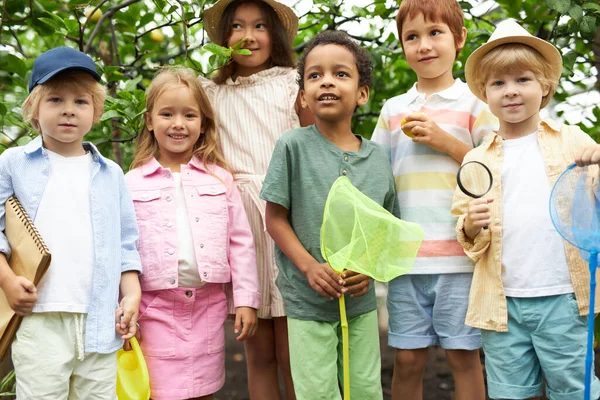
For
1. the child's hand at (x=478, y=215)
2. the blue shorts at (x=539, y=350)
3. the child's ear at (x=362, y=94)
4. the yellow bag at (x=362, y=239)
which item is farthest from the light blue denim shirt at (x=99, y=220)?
the blue shorts at (x=539, y=350)

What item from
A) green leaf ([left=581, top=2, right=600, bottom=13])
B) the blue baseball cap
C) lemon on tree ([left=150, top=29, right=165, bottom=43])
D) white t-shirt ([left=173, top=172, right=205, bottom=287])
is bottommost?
white t-shirt ([left=173, top=172, right=205, bottom=287])

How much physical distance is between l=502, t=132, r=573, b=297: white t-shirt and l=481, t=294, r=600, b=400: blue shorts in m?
0.05

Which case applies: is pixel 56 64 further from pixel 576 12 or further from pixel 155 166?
pixel 576 12

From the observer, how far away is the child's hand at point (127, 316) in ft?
7.84

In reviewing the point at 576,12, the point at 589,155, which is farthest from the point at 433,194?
the point at 576,12

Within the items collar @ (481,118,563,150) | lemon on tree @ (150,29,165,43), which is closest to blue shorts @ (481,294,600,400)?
collar @ (481,118,563,150)

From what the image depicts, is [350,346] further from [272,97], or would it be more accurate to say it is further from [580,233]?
[272,97]

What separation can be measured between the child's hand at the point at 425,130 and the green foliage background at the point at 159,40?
0.70m

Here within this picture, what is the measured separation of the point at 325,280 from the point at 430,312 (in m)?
0.53

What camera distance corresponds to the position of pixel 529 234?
241 centimetres

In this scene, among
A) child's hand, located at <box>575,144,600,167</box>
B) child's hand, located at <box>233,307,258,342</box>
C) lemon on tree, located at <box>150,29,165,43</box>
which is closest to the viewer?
child's hand, located at <box>575,144,600,167</box>

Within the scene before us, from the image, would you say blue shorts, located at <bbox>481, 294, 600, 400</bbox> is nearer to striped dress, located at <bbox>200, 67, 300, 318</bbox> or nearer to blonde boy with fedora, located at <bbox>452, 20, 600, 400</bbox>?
blonde boy with fedora, located at <bbox>452, 20, 600, 400</bbox>

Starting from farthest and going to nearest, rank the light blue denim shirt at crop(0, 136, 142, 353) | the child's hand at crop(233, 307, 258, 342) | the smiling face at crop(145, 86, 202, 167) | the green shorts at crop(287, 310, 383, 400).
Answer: the smiling face at crop(145, 86, 202, 167)
the child's hand at crop(233, 307, 258, 342)
the green shorts at crop(287, 310, 383, 400)
the light blue denim shirt at crop(0, 136, 142, 353)

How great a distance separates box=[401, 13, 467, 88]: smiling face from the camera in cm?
274
